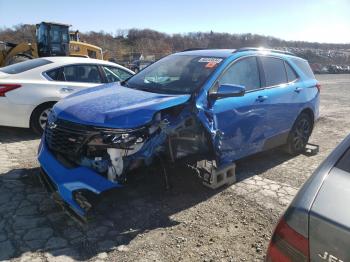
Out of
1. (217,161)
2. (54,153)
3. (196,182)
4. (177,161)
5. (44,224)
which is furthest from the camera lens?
(196,182)

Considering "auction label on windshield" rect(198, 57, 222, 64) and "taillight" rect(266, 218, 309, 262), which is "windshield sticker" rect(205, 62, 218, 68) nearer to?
"auction label on windshield" rect(198, 57, 222, 64)

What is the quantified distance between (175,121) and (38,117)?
362cm

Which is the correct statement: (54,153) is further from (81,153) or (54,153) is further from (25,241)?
(25,241)

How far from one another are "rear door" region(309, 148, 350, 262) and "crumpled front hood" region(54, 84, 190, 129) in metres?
2.26

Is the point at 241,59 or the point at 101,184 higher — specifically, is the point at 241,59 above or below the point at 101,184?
above

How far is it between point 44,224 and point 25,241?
1.07ft

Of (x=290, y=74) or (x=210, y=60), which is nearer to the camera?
(x=210, y=60)

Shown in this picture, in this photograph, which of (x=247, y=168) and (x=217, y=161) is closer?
(x=217, y=161)

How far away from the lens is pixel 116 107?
3867mm

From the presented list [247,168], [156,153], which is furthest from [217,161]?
[247,168]

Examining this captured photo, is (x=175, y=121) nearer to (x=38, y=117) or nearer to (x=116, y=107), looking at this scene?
(x=116, y=107)

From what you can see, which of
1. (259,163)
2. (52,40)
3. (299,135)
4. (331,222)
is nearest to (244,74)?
Result: (259,163)

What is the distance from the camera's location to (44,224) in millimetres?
3705

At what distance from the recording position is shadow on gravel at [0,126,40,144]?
21.8ft
